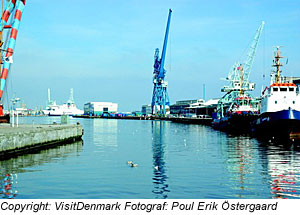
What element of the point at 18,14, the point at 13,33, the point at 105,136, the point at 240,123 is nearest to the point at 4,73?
the point at 13,33

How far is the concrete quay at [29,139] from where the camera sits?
3269cm

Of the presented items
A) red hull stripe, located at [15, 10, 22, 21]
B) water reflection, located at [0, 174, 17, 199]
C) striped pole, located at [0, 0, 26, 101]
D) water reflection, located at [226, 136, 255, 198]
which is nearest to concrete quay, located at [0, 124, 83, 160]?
water reflection, located at [0, 174, 17, 199]

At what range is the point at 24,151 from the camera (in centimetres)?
3666

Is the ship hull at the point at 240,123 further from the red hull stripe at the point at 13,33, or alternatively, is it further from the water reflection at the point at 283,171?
the red hull stripe at the point at 13,33

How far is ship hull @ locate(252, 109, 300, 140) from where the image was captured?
52.1 m

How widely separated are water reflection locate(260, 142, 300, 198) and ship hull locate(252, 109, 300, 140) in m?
11.8

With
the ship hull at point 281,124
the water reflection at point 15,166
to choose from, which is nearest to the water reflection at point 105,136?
the water reflection at point 15,166

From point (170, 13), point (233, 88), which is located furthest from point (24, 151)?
point (170, 13)

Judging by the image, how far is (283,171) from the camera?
27344 millimetres

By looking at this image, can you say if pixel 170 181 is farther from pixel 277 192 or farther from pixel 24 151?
pixel 24 151

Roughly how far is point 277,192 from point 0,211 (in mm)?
13805

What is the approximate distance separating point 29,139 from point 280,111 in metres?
34.5

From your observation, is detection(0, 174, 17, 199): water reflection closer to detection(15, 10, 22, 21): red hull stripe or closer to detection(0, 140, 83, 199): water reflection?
detection(0, 140, 83, 199): water reflection

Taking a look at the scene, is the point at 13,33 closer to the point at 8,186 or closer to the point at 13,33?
the point at 13,33
